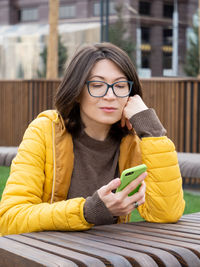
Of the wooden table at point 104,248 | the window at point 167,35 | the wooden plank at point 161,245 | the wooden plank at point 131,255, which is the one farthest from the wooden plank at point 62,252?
the window at point 167,35

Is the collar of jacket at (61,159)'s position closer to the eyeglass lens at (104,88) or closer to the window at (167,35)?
the eyeglass lens at (104,88)

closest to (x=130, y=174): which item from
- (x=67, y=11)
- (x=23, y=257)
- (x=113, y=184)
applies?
(x=113, y=184)

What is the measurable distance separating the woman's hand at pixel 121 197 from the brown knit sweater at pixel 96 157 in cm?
38

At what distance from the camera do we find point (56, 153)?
256 centimetres

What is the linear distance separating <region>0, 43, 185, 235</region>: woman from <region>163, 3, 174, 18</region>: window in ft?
127

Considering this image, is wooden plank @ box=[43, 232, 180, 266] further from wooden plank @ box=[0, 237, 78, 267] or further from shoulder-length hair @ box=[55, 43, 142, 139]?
shoulder-length hair @ box=[55, 43, 142, 139]

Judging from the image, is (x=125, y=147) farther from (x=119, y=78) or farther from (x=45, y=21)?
(x=45, y=21)

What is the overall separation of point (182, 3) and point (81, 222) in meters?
40.5

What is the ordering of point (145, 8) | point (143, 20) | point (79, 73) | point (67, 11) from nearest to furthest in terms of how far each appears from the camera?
point (79, 73) < point (143, 20) < point (145, 8) < point (67, 11)

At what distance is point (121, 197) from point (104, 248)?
28 centimetres

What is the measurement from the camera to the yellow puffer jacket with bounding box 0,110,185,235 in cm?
244

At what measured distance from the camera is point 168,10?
40594 millimetres

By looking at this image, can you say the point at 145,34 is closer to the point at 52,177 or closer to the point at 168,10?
the point at 168,10

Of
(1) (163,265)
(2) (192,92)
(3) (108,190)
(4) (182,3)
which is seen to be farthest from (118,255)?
(4) (182,3)
